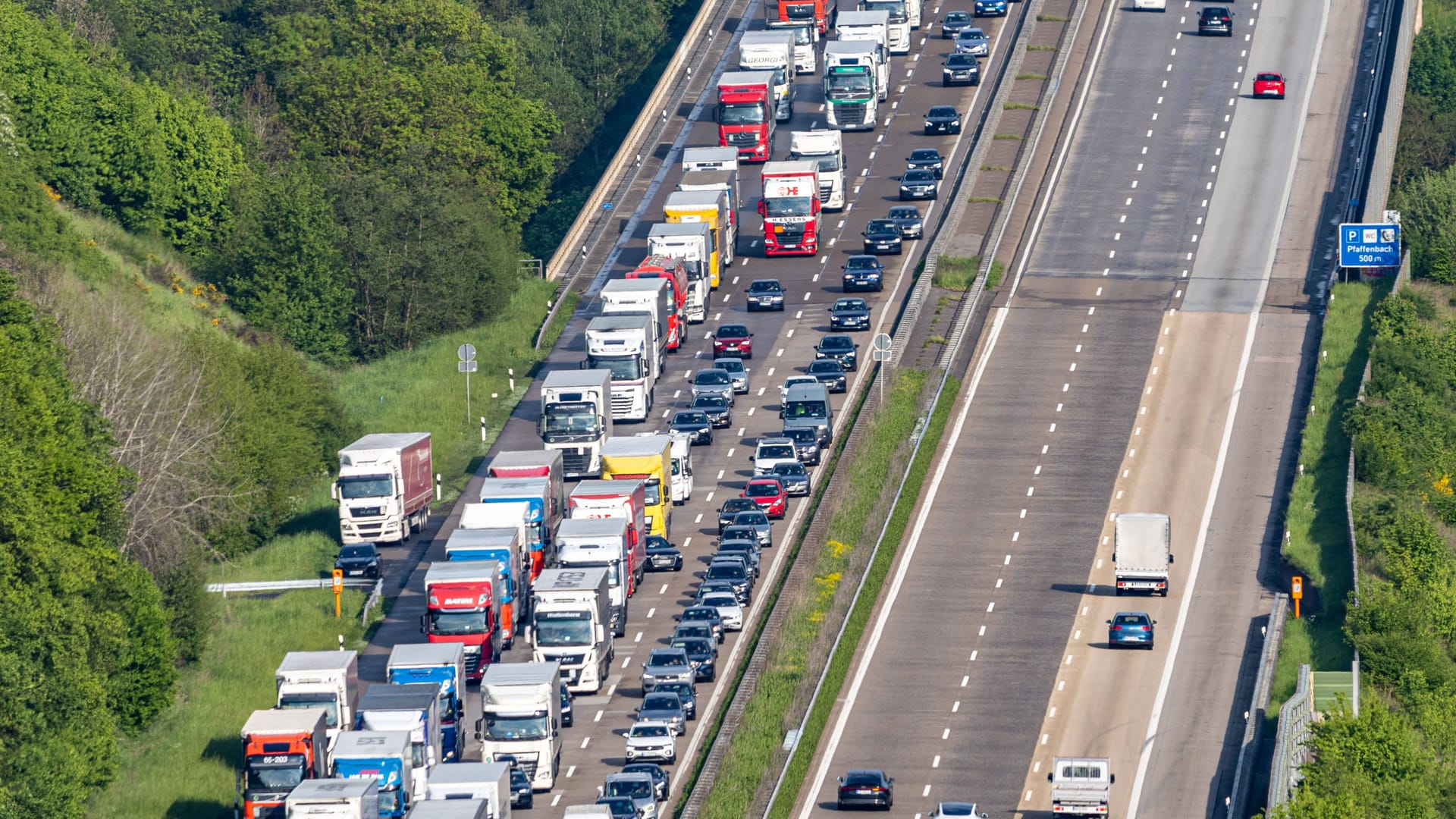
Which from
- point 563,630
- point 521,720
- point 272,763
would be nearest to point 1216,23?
point 563,630

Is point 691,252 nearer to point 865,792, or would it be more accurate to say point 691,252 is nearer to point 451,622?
point 451,622

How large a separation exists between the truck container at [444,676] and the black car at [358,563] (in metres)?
13.1

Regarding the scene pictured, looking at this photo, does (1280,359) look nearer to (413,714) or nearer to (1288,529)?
(1288,529)

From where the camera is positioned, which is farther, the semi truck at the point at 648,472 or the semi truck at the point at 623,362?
the semi truck at the point at 623,362

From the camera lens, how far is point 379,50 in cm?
13612

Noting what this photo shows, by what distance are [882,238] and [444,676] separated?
1791 inches

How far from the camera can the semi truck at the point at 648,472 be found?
3157 inches

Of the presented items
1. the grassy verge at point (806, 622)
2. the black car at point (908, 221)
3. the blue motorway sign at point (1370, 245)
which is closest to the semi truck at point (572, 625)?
the grassy verge at point (806, 622)

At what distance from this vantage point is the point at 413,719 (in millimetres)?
61750

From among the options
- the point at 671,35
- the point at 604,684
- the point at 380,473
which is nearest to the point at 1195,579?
the point at 604,684

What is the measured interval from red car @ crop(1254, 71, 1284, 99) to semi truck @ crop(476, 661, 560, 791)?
7129 cm

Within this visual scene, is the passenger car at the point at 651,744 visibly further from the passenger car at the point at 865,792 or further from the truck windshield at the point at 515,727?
the passenger car at the point at 865,792

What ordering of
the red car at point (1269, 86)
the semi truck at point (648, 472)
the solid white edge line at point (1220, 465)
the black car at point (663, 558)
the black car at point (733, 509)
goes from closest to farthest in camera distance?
the solid white edge line at point (1220, 465) → the black car at point (663, 558) → the semi truck at point (648, 472) → the black car at point (733, 509) → the red car at point (1269, 86)

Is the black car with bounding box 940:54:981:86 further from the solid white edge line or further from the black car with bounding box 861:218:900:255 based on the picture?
the black car with bounding box 861:218:900:255
